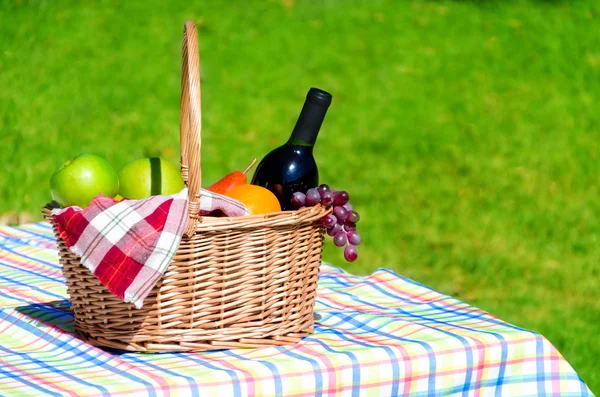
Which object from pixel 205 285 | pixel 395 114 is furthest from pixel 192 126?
pixel 395 114

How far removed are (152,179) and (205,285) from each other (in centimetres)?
20

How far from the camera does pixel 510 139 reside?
209 inches

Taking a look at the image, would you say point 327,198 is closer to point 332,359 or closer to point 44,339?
point 332,359

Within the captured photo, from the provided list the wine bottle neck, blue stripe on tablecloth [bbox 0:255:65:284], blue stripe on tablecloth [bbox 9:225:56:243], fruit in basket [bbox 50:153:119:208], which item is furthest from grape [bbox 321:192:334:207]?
blue stripe on tablecloth [bbox 9:225:56:243]

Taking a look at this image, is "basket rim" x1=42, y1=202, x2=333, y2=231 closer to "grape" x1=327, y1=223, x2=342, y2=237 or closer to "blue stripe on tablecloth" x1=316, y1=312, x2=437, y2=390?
"grape" x1=327, y1=223, x2=342, y2=237

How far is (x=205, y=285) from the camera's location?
4.75 ft

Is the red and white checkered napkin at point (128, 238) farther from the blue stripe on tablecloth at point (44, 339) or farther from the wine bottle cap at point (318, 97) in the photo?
the wine bottle cap at point (318, 97)

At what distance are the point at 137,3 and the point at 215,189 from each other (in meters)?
5.17

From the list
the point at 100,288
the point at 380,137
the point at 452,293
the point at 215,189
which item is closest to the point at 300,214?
the point at 215,189

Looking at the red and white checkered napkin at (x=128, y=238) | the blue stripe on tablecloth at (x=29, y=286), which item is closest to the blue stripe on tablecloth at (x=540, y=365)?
the red and white checkered napkin at (x=128, y=238)

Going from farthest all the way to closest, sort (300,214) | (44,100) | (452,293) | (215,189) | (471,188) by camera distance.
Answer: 1. (44,100)
2. (471,188)
3. (452,293)
4. (215,189)
5. (300,214)

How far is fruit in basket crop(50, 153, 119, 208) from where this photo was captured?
147 centimetres

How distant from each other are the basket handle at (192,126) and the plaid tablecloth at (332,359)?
0.78 feet

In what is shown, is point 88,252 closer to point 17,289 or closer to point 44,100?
point 17,289
